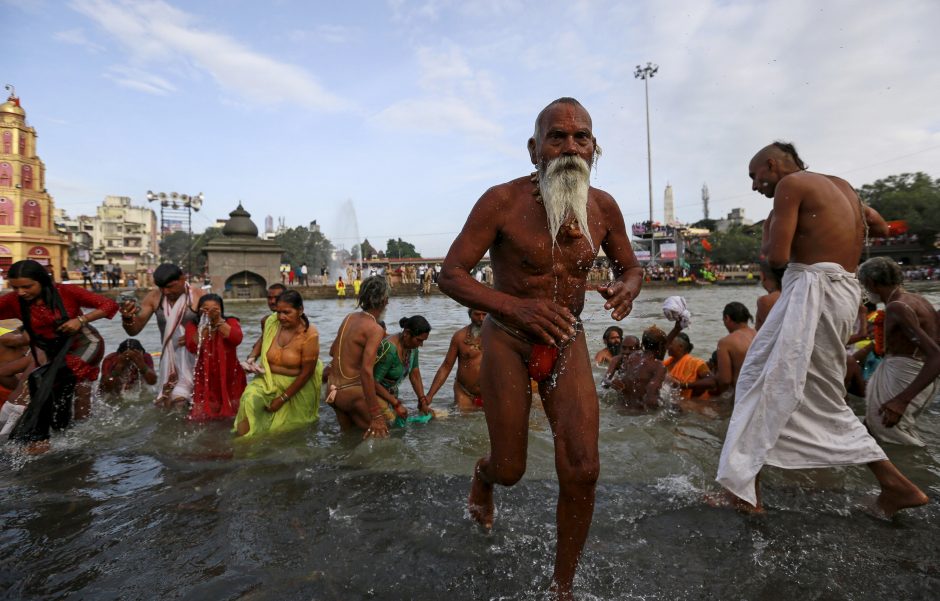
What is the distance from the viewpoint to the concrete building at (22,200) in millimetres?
39844

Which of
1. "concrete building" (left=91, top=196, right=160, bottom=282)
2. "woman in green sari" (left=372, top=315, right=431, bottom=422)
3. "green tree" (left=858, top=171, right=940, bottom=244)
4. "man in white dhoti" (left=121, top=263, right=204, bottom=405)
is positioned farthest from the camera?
"concrete building" (left=91, top=196, right=160, bottom=282)

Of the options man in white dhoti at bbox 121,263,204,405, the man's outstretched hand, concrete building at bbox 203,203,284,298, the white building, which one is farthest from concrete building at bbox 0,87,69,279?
the man's outstretched hand

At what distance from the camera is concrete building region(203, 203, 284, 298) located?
976 inches

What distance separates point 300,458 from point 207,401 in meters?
1.81

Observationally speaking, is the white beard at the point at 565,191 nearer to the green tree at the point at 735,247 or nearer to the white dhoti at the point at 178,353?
the white dhoti at the point at 178,353

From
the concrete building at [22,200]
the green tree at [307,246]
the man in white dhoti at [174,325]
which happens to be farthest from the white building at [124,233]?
the man in white dhoti at [174,325]

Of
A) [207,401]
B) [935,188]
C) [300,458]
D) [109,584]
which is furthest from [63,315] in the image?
[935,188]

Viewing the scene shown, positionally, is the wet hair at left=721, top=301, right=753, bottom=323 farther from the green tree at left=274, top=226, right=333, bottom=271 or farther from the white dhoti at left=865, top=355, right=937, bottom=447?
the green tree at left=274, top=226, right=333, bottom=271

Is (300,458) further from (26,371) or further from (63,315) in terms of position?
(26,371)

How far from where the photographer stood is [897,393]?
4.23m

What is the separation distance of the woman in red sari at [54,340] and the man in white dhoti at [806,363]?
5.26 meters

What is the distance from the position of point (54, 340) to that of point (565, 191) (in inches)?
202

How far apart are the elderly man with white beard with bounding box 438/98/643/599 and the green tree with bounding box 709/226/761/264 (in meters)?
75.4

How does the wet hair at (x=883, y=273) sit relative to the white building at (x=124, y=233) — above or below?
below
